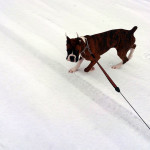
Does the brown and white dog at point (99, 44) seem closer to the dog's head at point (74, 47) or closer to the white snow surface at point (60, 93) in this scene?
the dog's head at point (74, 47)

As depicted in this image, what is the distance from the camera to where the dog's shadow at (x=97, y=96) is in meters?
2.02

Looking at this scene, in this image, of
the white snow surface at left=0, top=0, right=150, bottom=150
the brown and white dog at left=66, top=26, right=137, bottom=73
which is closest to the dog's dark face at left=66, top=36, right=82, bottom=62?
the brown and white dog at left=66, top=26, right=137, bottom=73

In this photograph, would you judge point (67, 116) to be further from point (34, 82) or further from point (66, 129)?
point (34, 82)

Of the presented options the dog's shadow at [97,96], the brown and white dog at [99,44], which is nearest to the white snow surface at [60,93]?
the dog's shadow at [97,96]

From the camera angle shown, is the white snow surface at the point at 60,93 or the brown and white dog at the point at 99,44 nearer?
the white snow surface at the point at 60,93

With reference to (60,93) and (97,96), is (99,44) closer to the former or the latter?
(97,96)

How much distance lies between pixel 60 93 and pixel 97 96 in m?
0.45

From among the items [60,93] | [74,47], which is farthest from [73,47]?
[60,93]

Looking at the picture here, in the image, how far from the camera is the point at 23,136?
1.80m

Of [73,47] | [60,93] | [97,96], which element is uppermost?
[73,47]

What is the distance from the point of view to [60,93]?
7.59 feet

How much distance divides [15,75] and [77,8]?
9.27 ft

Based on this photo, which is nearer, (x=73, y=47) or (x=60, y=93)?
(x=73, y=47)

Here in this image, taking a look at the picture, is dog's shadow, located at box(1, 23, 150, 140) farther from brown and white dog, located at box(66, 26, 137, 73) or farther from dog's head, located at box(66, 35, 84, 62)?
dog's head, located at box(66, 35, 84, 62)
